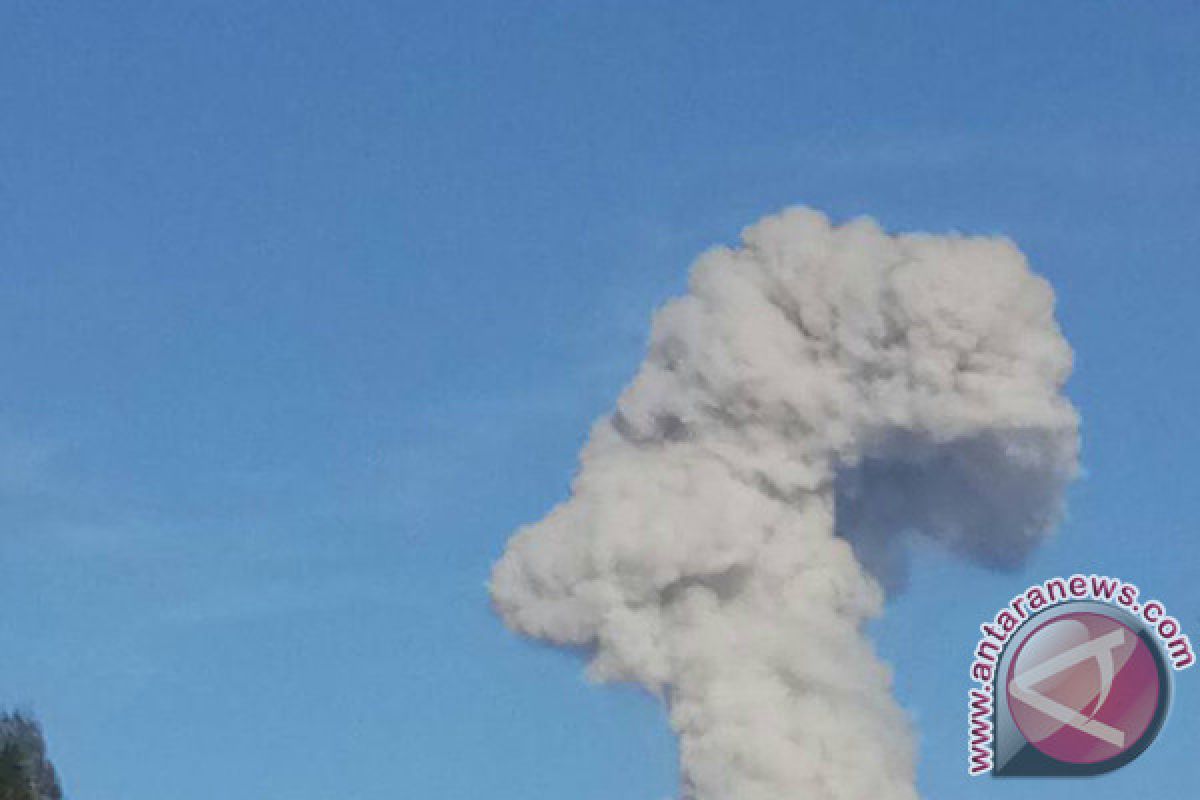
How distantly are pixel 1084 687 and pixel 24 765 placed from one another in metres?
31.4

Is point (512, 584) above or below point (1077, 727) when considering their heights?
above

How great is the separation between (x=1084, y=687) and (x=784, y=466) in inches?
788

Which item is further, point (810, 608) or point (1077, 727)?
point (810, 608)

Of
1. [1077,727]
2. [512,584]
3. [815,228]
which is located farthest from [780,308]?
[1077,727]

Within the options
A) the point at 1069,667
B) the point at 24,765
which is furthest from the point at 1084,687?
the point at 24,765

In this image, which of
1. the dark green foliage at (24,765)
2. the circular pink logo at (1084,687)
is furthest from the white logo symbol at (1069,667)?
the dark green foliage at (24,765)

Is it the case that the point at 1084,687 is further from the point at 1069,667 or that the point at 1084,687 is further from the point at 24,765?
the point at 24,765

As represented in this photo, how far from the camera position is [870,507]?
13962cm

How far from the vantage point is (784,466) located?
446ft

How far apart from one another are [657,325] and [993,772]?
25.2m

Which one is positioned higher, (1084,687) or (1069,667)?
(1069,667)

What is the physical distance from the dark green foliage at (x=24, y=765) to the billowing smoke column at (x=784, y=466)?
18.0 m

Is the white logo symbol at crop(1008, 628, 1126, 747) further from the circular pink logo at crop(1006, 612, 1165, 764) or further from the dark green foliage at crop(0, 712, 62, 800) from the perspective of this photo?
the dark green foliage at crop(0, 712, 62, 800)

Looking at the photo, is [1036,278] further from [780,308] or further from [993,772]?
[993,772]
